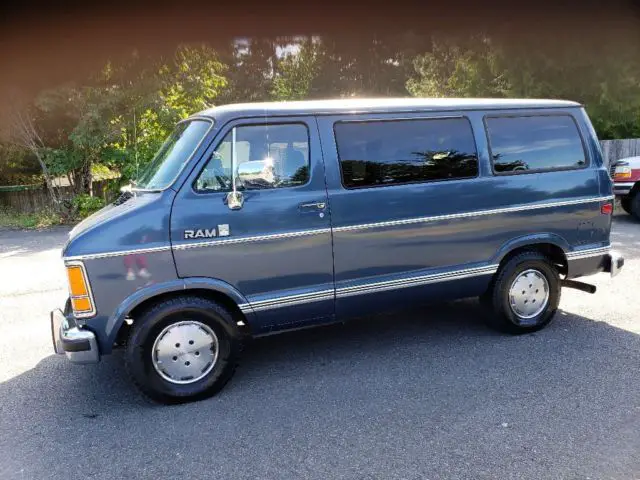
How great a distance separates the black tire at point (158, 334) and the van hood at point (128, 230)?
1.64 ft

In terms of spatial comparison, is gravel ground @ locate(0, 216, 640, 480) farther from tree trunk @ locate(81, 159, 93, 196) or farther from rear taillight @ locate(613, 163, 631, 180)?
tree trunk @ locate(81, 159, 93, 196)

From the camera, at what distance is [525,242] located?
4.91 m

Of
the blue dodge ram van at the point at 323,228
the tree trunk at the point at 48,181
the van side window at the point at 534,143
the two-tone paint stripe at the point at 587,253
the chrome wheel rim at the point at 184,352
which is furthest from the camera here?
the tree trunk at the point at 48,181

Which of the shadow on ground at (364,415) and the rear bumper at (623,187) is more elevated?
the rear bumper at (623,187)

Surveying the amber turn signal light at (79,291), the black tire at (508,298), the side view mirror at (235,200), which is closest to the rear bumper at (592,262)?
the black tire at (508,298)

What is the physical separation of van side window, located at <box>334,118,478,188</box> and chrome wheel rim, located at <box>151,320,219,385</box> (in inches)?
64.2

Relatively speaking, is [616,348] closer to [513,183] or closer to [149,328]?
[513,183]

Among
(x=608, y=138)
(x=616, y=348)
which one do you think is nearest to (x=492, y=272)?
(x=616, y=348)

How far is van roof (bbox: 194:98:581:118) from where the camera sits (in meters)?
4.11

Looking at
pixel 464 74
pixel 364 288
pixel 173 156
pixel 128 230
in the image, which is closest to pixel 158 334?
pixel 128 230

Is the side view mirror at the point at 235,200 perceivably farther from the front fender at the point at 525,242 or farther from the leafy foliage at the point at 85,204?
the leafy foliage at the point at 85,204

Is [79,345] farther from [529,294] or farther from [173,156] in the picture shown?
[529,294]

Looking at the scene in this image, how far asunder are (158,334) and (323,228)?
148 cm

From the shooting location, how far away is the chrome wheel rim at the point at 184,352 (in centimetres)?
389
